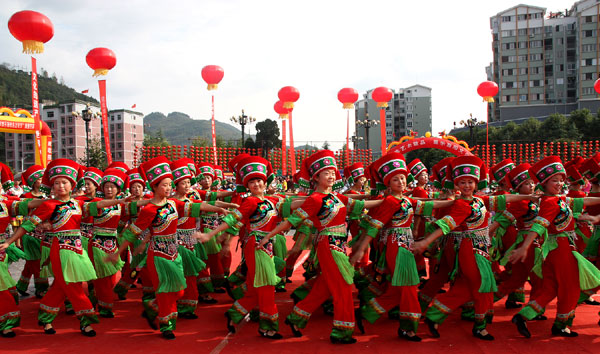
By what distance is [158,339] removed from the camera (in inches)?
190

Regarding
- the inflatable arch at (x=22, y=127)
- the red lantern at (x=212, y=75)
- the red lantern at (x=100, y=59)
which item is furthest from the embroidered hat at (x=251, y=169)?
the inflatable arch at (x=22, y=127)

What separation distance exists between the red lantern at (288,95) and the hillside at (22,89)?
268 ft

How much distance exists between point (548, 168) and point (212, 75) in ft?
35.8

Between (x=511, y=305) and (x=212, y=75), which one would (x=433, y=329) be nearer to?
(x=511, y=305)

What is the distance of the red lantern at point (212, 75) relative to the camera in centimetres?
1370

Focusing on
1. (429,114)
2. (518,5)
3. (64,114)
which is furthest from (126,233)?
(429,114)

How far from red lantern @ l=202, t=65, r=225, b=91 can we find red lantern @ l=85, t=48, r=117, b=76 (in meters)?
3.74

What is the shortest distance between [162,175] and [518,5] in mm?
68152

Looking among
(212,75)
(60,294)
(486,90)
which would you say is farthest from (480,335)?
(486,90)

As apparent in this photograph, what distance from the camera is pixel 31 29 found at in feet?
29.9

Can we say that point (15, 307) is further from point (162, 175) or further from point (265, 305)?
point (265, 305)

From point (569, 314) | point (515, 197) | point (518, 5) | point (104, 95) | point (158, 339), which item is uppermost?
point (518, 5)

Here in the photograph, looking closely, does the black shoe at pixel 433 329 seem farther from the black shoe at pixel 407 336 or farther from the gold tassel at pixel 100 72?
the gold tassel at pixel 100 72

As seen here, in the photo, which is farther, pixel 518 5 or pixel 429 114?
pixel 429 114
